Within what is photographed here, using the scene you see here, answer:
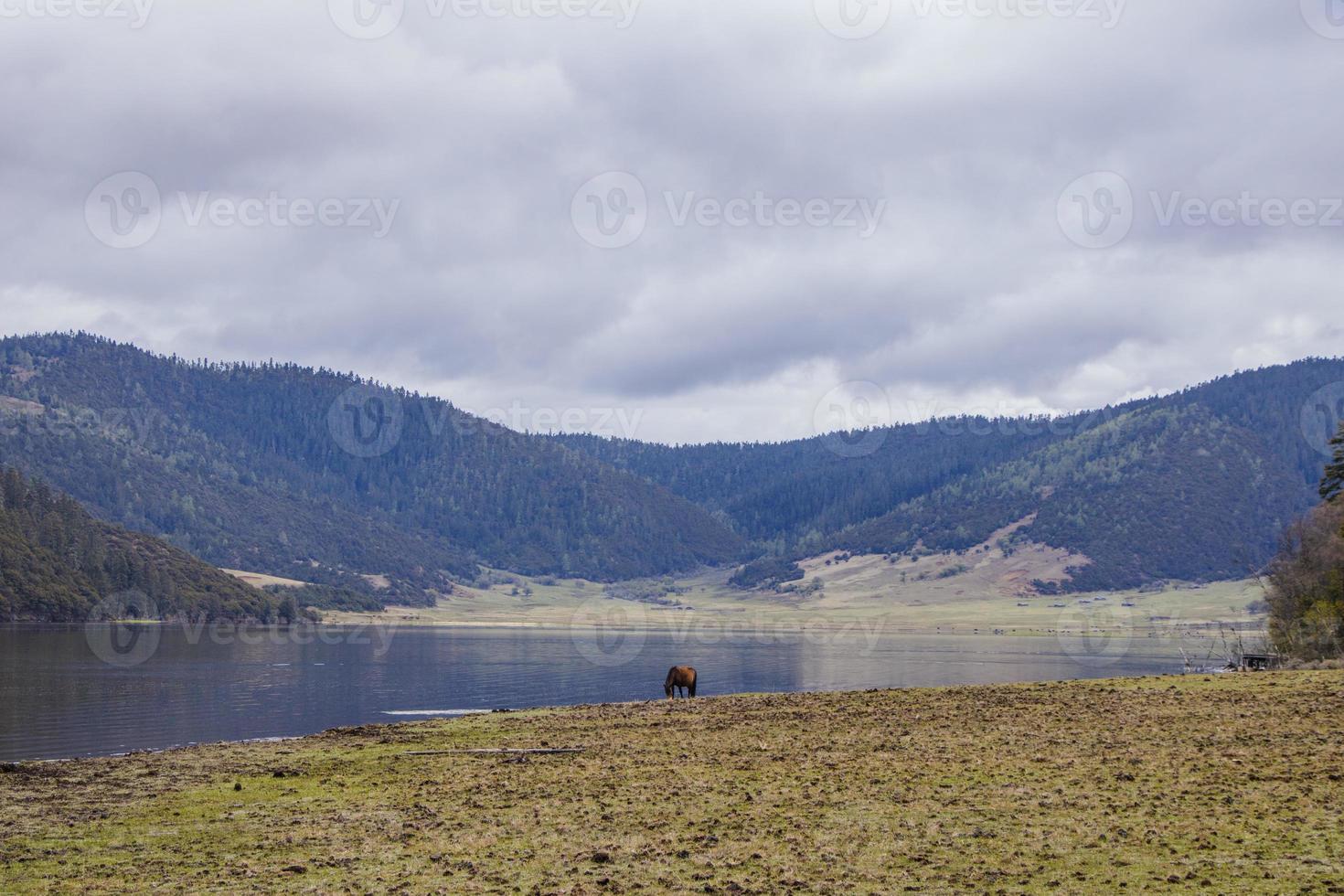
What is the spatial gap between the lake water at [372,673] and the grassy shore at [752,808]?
70.8 ft

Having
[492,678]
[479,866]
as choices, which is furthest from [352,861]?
[492,678]

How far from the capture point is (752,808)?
20.8m

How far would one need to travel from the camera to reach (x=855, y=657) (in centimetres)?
12300

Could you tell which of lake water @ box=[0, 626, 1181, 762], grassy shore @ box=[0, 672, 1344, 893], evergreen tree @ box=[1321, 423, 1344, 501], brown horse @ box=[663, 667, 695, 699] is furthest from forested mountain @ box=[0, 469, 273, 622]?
grassy shore @ box=[0, 672, 1344, 893]

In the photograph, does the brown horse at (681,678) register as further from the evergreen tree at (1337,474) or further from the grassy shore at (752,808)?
the evergreen tree at (1337,474)

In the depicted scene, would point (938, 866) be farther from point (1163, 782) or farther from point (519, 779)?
point (519, 779)

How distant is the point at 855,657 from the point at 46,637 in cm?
8669

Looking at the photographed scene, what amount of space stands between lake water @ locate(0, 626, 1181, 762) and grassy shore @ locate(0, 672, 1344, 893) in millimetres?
21594

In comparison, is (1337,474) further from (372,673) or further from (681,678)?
(372,673)

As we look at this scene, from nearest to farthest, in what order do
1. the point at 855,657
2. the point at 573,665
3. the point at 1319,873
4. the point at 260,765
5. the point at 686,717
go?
the point at 1319,873, the point at 260,765, the point at 686,717, the point at 573,665, the point at 855,657

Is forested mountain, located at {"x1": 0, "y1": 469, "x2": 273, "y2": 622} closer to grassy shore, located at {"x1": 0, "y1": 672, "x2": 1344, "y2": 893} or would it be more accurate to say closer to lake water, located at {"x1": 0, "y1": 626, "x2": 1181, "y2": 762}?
lake water, located at {"x1": 0, "y1": 626, "x2": 1181, "y2": 762}

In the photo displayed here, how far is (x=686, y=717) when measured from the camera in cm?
3506

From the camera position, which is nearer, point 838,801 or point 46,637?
point 838,801

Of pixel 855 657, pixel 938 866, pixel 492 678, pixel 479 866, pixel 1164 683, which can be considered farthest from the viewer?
pixel 855 657
